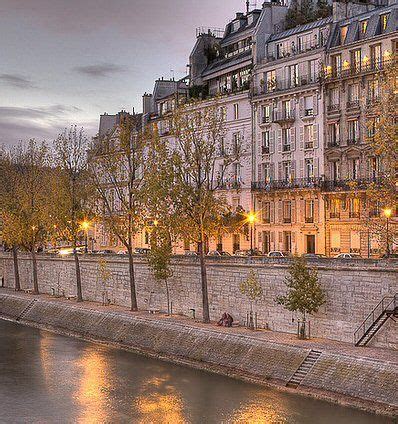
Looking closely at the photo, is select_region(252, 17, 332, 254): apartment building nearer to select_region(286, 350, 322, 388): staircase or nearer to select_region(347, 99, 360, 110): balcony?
select_region(347, 99, 360, 110): balcony

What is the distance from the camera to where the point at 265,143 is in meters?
85.8

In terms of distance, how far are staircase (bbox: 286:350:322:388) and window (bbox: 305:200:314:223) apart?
36.5 metres

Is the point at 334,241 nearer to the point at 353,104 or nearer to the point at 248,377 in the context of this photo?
the point at 353,104

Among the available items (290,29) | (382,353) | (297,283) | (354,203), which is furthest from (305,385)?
(290,29)

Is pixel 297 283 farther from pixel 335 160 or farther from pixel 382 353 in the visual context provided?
pixel 335 160

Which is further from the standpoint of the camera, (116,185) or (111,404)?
(116,185)

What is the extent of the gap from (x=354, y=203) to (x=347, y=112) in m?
8.59

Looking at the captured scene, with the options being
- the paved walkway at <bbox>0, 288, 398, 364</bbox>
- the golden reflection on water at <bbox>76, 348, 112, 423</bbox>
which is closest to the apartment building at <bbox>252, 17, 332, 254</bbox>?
the paved walkway at <bbox>0, 288, 398, 364</bbox>

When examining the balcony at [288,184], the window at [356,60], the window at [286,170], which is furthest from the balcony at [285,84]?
the balcony at [288,184]

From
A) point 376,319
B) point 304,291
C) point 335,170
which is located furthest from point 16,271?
point 376,319

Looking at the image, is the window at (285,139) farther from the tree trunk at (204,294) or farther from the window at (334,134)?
the tree trunk at (204,294)

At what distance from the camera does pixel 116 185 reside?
68.4 m

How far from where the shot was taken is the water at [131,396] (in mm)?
39156

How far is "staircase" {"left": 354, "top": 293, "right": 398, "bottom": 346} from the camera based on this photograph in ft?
147
